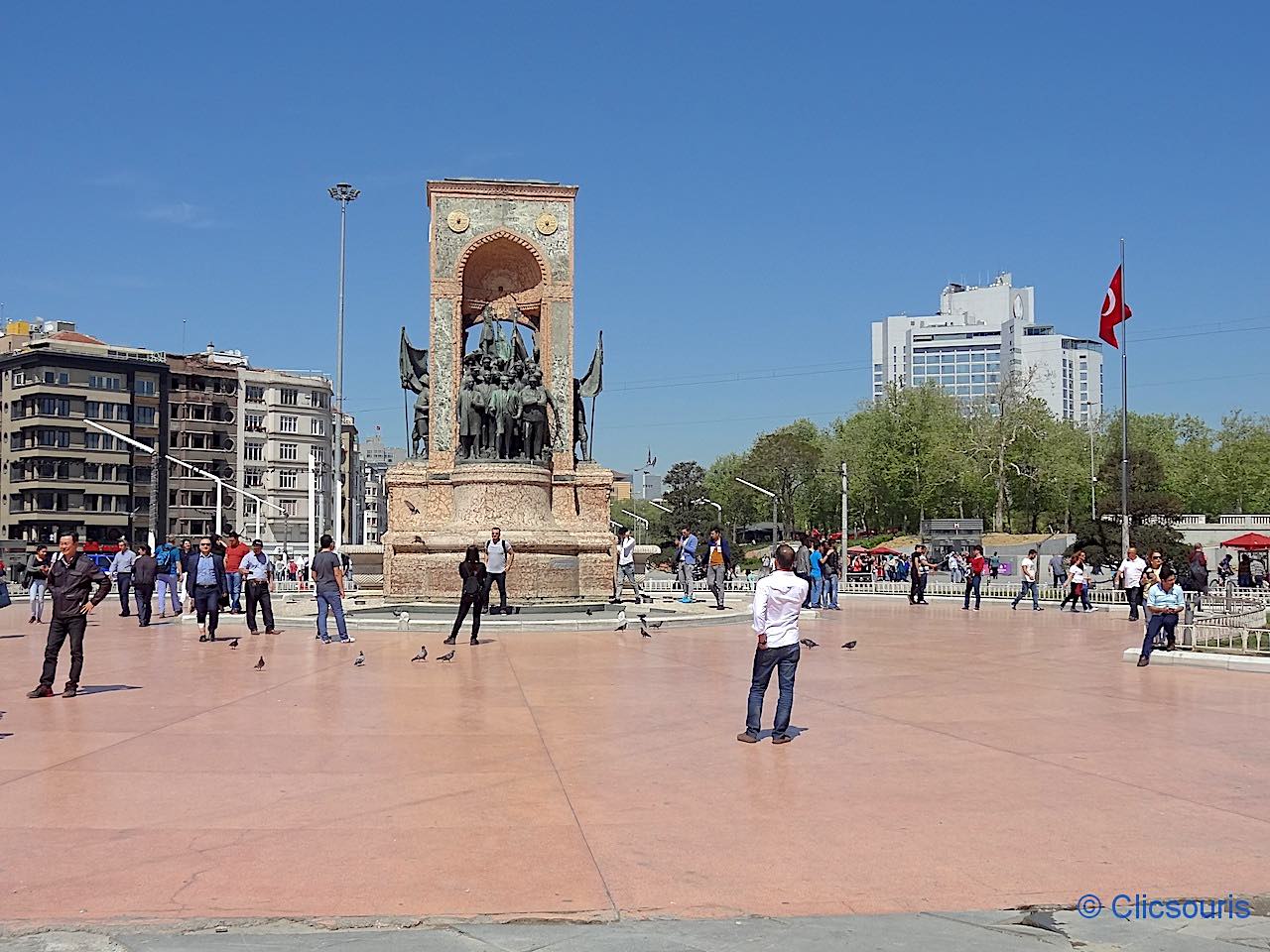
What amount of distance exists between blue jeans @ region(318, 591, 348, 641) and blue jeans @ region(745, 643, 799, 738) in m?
9.41

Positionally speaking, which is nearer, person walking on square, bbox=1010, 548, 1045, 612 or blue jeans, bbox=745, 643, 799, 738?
blue jeans, bbox=745, 643, 799, 738

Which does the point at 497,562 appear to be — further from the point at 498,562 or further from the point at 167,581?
the point at 167,581

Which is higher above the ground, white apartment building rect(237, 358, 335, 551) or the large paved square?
white apartment building rect(237, 358, 335, 551)

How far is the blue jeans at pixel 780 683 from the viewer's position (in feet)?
32.4

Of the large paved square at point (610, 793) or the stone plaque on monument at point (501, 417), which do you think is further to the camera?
the stone plaque on monument at point (501, 417)

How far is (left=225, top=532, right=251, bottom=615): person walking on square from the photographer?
23647mm

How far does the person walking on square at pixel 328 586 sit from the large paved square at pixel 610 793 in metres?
3.51

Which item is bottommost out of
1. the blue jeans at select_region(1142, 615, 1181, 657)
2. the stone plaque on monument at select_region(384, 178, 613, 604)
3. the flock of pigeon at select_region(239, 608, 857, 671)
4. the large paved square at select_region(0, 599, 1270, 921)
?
the large paved square at select_region(0, 599, 1270, 921)

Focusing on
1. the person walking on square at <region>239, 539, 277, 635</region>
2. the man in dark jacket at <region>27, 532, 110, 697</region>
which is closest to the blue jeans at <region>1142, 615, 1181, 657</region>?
the man in dark jacket at <region>27, 532, 110, 697</region>

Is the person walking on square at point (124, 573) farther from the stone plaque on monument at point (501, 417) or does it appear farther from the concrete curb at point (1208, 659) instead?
the concrete curb at point (1208, 659)

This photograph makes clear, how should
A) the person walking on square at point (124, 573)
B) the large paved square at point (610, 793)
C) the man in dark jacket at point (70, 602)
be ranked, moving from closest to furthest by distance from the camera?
the large paved square at point (610, 793) < the man in dark jacket at point (70, 602) < the person walking on square at point (124, 573)

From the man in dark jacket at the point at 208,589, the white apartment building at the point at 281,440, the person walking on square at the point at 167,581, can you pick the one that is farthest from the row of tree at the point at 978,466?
the man in dark jacket at the point at 208,589

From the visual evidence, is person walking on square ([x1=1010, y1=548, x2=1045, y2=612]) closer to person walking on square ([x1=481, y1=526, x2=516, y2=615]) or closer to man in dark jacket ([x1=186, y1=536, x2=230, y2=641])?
person walking on square ([x1=481, y1=526, x2=516, y2=615])

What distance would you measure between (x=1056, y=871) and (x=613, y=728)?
188 inches
